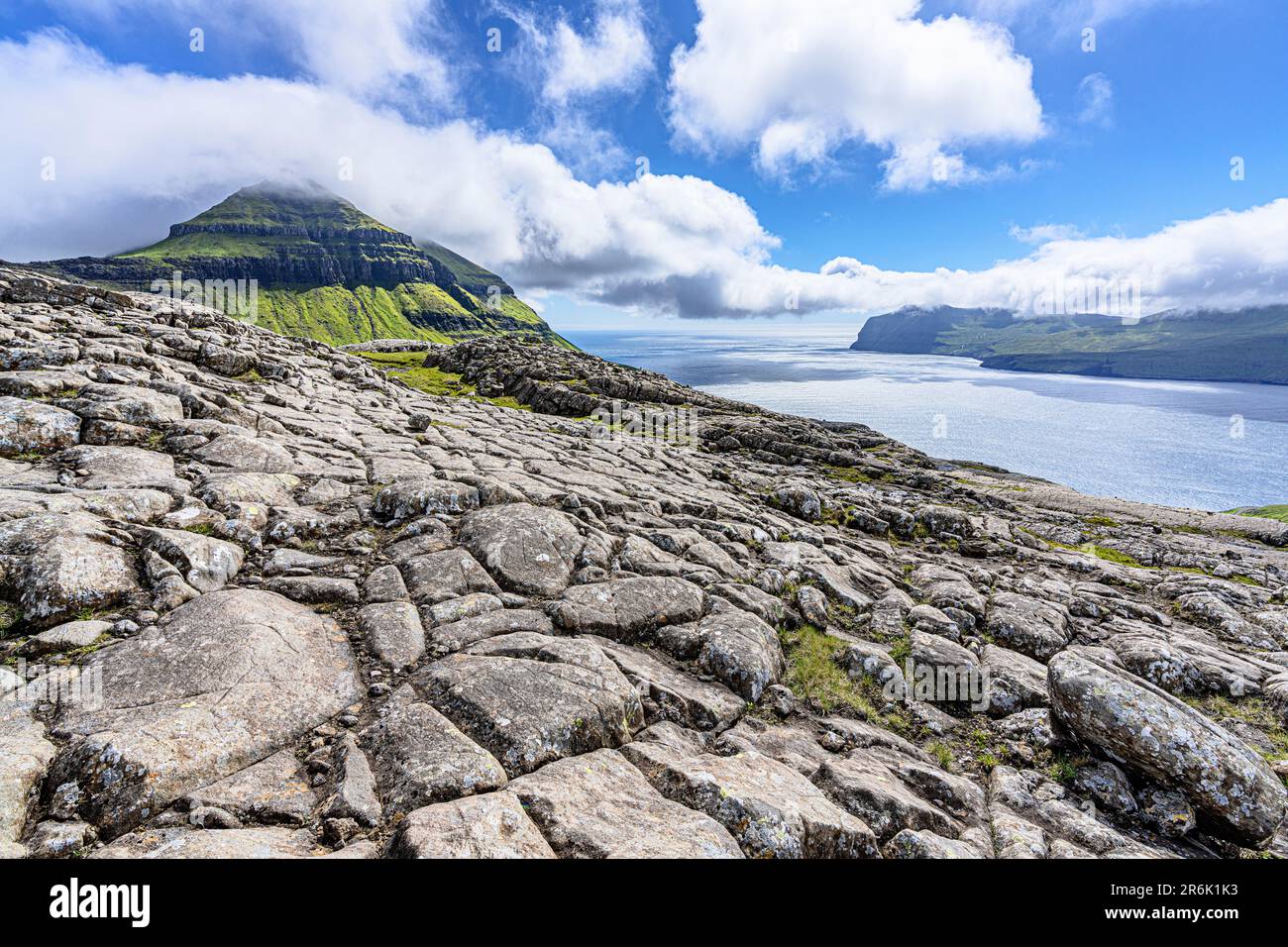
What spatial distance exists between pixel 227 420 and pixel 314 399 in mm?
14827

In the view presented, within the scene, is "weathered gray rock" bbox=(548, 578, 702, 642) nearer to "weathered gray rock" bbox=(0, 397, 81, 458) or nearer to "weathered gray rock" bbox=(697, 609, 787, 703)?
"weathered gray rock" bbox=(697, 609, 787, 703)

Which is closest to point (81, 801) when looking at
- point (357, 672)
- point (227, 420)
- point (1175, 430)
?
point (357, 672)

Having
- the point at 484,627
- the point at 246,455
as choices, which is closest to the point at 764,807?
the point at 484,627

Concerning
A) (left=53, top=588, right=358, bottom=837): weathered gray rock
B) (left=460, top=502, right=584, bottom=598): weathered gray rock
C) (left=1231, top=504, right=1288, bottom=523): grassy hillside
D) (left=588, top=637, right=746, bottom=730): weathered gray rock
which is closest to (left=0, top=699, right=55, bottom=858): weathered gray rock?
(left=53, top=588, right=358, bottom=837): weathered gray rock

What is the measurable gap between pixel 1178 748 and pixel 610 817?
515 inches

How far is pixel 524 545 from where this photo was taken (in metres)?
18.0

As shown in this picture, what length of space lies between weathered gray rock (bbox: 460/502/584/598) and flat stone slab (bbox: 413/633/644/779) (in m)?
3.78

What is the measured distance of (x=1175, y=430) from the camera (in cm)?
19862

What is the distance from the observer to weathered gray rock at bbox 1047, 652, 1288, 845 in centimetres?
1081

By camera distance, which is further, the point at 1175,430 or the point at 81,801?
the point at 1175,430

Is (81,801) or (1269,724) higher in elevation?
(81,801)

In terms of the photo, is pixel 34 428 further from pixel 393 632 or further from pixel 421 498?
pixel 393 632

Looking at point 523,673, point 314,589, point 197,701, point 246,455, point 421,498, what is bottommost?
point 523,673
